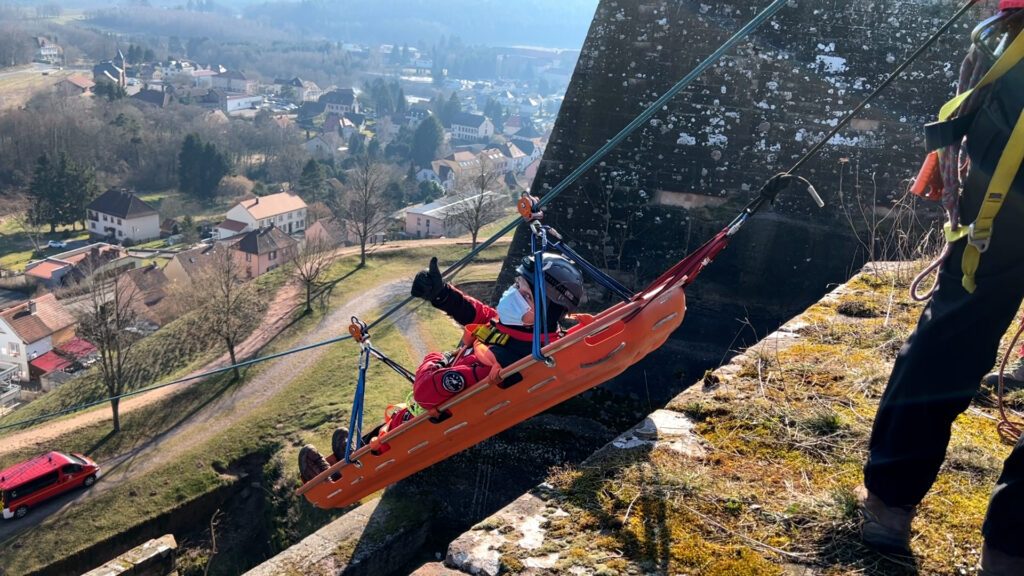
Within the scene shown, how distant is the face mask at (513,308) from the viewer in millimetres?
4855

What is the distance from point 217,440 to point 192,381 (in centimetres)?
656

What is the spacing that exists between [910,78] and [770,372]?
454 centimetres

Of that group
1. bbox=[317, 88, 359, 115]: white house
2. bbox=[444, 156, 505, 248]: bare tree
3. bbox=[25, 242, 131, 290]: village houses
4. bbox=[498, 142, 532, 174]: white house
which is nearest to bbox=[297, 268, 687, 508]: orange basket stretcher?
bbox=[444, 156, 505, 248]: bare tree

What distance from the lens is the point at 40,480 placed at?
14758mm

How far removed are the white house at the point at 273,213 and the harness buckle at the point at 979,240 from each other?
56577 mm

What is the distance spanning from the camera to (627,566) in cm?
310

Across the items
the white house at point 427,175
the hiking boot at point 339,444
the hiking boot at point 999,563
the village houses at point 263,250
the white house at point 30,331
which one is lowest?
the white house at point 30,331

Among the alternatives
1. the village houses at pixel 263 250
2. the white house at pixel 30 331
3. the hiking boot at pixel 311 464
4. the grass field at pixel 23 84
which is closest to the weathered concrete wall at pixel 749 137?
the hiking boot at pixel 311 464

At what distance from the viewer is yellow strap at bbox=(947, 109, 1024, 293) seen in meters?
2.32

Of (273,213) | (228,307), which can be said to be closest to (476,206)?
(228,307)

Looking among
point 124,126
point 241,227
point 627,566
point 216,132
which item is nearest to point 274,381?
point 627,566

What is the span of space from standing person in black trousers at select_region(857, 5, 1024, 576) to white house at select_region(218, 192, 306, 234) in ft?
185

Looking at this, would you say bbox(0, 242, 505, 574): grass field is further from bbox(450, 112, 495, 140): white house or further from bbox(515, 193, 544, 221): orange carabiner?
bbox(450, 112, 495, 140): white house

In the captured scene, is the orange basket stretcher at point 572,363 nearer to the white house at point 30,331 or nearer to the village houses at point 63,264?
the white house at point 30,331
